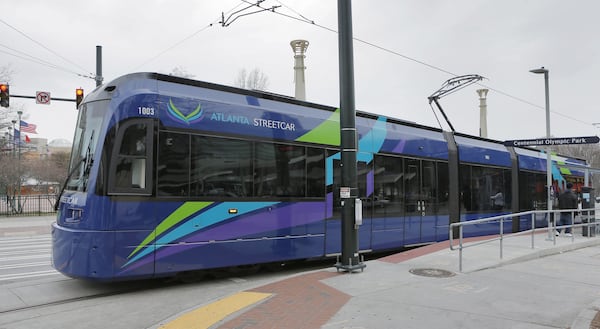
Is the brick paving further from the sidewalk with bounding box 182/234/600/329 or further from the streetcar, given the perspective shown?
the streetcar

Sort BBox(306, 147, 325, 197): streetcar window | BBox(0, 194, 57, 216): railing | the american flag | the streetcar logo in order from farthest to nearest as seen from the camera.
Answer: the american flag, BBox(0, 194, 57, 216): railing, BBox(306, 147, 325, 197): streetcar window, the streetcar logo

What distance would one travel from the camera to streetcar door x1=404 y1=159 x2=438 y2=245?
37.1 feet

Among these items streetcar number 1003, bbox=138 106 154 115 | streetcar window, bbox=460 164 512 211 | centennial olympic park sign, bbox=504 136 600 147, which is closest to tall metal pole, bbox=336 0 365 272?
streetcar number 1003, bbox=138 106 154 115

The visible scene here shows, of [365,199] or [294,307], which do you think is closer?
[294,307]

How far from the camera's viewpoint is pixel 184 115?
7.30m

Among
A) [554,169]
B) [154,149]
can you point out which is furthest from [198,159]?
[554,169]

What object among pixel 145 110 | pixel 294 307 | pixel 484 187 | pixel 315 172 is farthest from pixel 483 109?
pixel 294 307

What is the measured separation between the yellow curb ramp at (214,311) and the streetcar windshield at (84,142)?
2.70 m

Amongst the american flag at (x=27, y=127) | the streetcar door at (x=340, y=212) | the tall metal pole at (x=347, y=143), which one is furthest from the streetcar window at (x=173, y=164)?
the american flag at (x=27, y=127)

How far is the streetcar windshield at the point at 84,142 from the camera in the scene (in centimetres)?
686

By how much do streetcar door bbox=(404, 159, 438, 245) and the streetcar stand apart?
5.9 inches

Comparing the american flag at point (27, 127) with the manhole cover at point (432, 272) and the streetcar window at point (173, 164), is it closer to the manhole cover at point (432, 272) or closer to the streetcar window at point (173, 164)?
the streetcar window at point (173, 164)

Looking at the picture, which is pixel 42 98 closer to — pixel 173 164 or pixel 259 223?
pixel 173 164

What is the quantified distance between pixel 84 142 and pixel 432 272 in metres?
6.60
